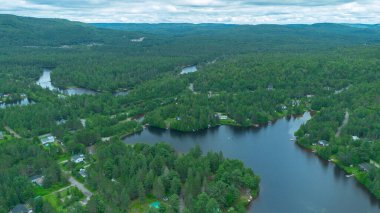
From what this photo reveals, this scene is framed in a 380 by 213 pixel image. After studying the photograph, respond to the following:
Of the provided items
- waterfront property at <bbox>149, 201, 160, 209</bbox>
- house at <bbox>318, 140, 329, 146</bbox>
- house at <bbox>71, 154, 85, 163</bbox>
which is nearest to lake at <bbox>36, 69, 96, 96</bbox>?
house at <bbox>71, 154, 85, 163</bbox>

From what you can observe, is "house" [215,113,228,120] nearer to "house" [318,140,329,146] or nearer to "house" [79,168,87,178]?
"house" [318,140,329,146]

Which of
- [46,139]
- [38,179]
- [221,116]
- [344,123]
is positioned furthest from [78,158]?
[344,123]

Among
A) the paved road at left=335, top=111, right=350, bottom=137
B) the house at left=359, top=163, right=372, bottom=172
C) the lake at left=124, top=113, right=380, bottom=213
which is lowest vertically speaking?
the lake at left=124, top=113, right=380, bottom=213

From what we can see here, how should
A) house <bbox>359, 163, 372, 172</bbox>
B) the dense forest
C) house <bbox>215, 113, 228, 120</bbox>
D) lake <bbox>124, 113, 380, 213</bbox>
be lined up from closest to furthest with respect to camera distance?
the dense forest, lake <bbox>124, 113, 380, 213</bbox>, house <bbox>359, 163, 372, 172</bbox>, house <bbox>215, 113, 228, 120</bbox>

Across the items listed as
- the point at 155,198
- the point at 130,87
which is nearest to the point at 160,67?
the point at 130,87

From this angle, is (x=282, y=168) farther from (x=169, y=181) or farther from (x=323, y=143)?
(x=169, y=181)

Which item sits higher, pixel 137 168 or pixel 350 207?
pixel 137 168

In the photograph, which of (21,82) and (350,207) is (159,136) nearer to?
(350,207)
